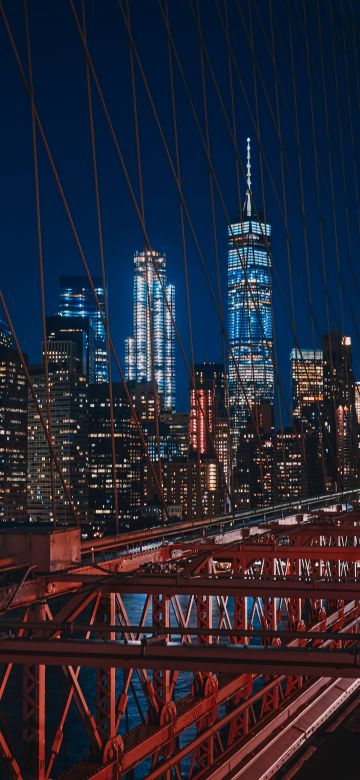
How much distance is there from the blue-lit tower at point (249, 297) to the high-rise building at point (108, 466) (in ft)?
38.0

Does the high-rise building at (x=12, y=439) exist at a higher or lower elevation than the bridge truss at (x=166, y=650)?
higher

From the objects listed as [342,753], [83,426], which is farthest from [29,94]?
[83,426]

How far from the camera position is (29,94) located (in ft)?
32.2

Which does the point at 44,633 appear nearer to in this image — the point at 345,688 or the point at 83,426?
the point at 345,688

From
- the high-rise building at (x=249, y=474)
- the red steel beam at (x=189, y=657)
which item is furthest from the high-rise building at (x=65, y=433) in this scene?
the red steel beam at (x=189, y=657)

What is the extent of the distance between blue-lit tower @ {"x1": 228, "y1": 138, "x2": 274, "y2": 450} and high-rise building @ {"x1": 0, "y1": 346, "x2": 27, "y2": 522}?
1873cm

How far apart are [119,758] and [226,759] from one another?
9.50 feet

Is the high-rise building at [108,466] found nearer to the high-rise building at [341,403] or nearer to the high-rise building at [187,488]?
the high-rise building at [187,488]

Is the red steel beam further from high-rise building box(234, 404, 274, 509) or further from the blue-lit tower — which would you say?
high-rise building box(234, 404, 274, 509)

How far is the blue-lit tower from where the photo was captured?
19.5 meters

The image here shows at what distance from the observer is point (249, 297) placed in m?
57.1

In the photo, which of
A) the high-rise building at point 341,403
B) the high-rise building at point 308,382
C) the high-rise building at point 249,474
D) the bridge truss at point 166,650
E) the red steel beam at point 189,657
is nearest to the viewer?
the red steel beam at point 189,657

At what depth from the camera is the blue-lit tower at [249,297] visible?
19484 mm

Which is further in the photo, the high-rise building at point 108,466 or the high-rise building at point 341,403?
the high-rise building at point 108,466
